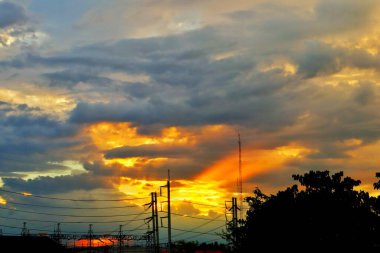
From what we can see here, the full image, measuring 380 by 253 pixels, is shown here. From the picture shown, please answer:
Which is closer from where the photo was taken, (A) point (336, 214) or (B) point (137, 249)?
(A) point (336, 214)

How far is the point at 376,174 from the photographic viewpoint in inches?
1800

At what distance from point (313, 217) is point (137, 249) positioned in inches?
4141

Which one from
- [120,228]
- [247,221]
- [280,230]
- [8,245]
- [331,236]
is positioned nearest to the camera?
[331,236]

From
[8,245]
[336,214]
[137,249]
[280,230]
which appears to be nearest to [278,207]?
[280,230]

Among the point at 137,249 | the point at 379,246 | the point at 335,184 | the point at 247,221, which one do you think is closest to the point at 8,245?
the point at 247,221

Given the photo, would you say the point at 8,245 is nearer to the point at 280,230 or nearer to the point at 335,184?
the point at 280,230

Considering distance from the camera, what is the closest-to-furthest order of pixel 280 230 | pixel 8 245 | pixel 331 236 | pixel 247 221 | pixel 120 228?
pixel 331 236
pixel 280 230
pixel 247 221
pixel 8 245
pixel 120 228

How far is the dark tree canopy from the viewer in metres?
47.4

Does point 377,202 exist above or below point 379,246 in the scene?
above

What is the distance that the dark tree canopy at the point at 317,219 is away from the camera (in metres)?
47.4

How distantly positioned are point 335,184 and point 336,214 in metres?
3.66

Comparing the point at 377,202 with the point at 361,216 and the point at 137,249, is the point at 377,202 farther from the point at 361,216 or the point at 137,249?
the point at 137,249

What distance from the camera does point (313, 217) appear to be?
168 feet

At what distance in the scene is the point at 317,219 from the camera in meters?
51.0
